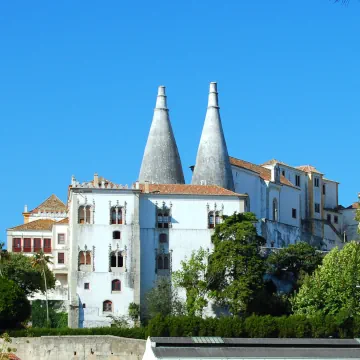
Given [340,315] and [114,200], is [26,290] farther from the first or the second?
[340,315]

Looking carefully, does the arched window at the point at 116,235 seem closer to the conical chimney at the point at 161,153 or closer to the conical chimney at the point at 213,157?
the conical chimney at the point at 161,153

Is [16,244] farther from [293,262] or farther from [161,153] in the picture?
[293,262]

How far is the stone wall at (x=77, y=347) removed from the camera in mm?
83125

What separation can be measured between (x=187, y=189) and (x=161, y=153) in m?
9.61

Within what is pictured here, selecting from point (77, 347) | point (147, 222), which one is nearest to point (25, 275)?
point (147, 222)

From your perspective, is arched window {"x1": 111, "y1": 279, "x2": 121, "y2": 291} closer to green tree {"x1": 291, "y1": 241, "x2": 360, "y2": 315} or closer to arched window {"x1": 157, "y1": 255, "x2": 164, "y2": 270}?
arched window {"x1": 157, "y1": 255, "x2": 164, "y2": 270}

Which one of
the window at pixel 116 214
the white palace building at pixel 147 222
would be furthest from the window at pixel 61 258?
the window at pixel 116 214

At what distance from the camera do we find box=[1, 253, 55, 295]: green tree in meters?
96.2

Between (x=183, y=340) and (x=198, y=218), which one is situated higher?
(x=198, y=218)

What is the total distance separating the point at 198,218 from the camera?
95562mm

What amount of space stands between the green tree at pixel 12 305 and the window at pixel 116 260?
7.15 metres

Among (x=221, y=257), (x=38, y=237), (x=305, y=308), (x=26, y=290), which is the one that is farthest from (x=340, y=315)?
(x=38, y=237)

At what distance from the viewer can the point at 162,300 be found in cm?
9056

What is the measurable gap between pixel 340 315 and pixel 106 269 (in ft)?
58.2
